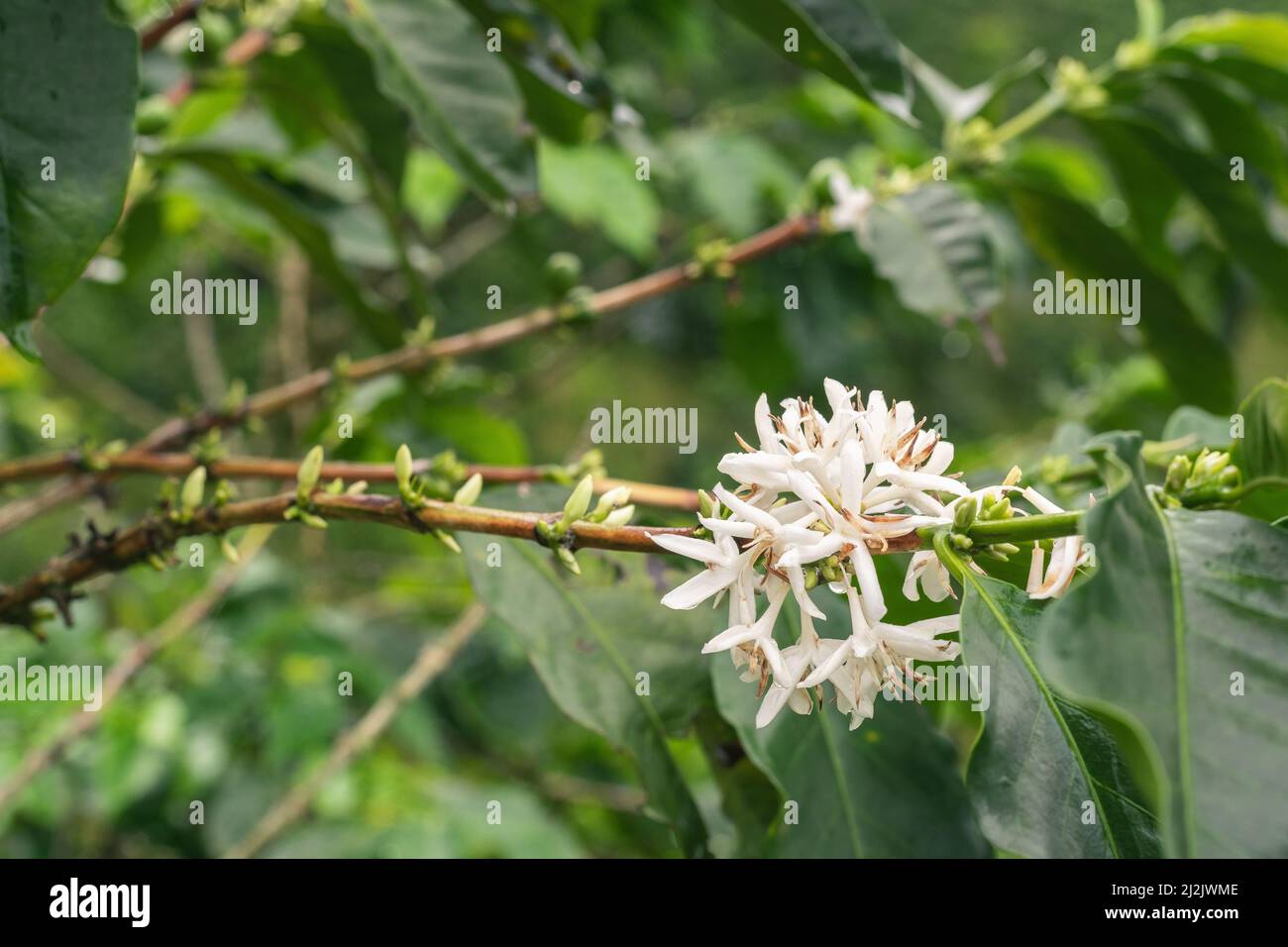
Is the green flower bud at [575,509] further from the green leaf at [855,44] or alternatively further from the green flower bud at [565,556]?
the green leaf at [855,44]

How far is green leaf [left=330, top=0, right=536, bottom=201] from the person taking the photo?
0.93 metres

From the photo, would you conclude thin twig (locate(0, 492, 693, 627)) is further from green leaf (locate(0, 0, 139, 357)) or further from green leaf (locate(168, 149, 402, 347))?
green leaf (locate(168, 149, 402, 347))

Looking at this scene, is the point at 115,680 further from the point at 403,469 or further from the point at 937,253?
the point at 937,253

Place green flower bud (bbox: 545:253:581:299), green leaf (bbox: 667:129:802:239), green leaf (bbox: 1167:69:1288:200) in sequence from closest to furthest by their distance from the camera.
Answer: green flower bud (bbox: 545:253:581:299), green leaf (bbox: 1167:69:1288:200), green leaf (bbox: 667:129:802:239)

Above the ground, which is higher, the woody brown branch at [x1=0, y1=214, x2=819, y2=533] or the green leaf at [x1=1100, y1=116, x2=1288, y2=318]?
the green leaf at [x1=1100, y1=116, x2=1288, y2=318]

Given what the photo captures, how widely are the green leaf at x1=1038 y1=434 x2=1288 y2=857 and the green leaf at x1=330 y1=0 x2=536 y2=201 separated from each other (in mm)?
620

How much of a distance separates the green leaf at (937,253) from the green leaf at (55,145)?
758mm

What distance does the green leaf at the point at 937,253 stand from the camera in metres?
1.10

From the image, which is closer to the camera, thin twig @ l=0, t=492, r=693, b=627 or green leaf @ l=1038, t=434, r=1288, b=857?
green leaf @ l=1038, t=434, r=1288, b=857

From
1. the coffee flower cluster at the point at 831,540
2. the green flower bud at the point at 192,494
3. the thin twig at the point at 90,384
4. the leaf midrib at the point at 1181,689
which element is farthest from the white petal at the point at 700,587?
the thin twig at the point at 90,384

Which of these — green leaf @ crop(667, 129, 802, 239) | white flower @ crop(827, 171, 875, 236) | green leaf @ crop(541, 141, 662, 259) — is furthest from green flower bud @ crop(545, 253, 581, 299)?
green leaf @ crop(541, 141, 662, 259)

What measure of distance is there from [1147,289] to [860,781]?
29.4 inches
